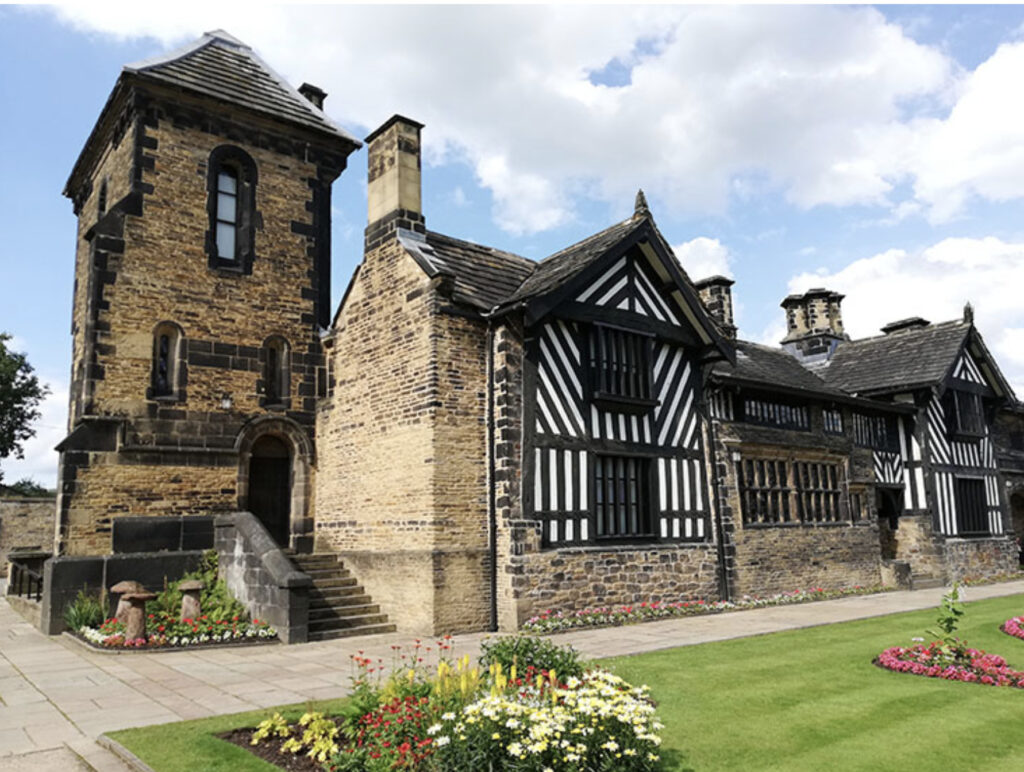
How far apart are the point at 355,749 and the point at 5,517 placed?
1075 inches

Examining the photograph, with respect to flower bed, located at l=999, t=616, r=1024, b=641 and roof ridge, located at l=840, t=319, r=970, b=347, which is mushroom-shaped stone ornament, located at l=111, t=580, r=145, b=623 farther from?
roof ridge, located at l=840, t=319, r=970, b=347

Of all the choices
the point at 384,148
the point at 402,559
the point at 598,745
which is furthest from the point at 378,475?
the point at 598,745

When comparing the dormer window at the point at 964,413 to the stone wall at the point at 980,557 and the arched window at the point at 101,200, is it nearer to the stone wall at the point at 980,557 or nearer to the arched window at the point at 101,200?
the stone wall at the point at 980,557

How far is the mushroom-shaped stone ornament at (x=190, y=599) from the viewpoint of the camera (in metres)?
12.4

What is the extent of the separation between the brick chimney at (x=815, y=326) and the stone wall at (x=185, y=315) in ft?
58.6

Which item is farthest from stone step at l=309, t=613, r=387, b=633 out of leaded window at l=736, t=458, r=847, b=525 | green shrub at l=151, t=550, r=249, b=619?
leaded window at l=736, t=458, r=847, b=525

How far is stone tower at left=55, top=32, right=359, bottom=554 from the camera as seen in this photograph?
14430 millimetres

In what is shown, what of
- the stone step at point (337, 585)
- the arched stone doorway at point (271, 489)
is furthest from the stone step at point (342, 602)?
the arched stone doorway at point (271, 489)

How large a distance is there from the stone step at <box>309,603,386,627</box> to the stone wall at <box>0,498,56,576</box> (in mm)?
18919

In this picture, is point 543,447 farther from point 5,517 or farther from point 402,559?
point 5,517

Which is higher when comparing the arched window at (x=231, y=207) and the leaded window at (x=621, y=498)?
the arched window at (x=231, y=207)

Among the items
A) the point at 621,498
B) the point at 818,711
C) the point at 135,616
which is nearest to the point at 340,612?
the point at 135,616

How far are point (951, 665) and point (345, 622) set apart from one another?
897 centimetres

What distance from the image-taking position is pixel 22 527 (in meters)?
27.0
